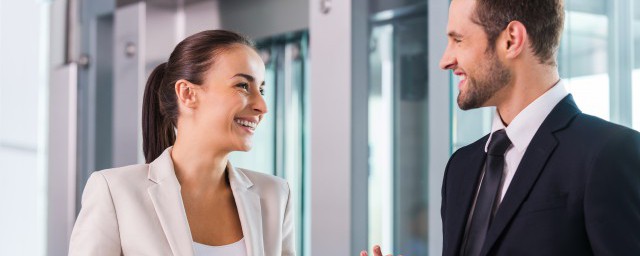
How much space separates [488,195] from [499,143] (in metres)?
0.11

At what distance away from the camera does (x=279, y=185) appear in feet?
7.36

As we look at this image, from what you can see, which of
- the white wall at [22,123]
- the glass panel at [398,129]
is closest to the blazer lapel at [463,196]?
the glass panel at [398,129]

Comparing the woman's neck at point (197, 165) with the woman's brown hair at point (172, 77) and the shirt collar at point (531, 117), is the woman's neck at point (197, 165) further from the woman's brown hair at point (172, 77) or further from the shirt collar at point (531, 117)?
the shirt collar at point (531, 117)

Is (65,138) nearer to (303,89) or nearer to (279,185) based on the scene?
(303,89)

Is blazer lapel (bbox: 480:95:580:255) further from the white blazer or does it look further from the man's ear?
the white blazer

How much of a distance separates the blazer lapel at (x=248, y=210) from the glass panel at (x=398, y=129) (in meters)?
0.81

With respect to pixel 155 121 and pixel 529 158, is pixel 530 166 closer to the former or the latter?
pixel 529 158

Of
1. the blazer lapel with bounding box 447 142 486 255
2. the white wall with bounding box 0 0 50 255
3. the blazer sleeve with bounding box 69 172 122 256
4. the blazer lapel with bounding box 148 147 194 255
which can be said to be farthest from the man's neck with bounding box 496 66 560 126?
the white wall with bounding box 0 0 50 255

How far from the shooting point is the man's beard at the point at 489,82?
1817 millimetres

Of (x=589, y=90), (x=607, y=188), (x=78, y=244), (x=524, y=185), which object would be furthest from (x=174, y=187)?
(x=589, y=90)

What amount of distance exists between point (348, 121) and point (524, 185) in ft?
4.02

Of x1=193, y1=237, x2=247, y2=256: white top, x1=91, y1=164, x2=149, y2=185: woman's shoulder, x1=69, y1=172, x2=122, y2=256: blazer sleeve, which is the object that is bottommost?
x1=193, y1=237, x2=247, y2=256: white top

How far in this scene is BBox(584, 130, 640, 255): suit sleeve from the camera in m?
1.57

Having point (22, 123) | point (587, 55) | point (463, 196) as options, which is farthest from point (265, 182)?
point (22, 123)
